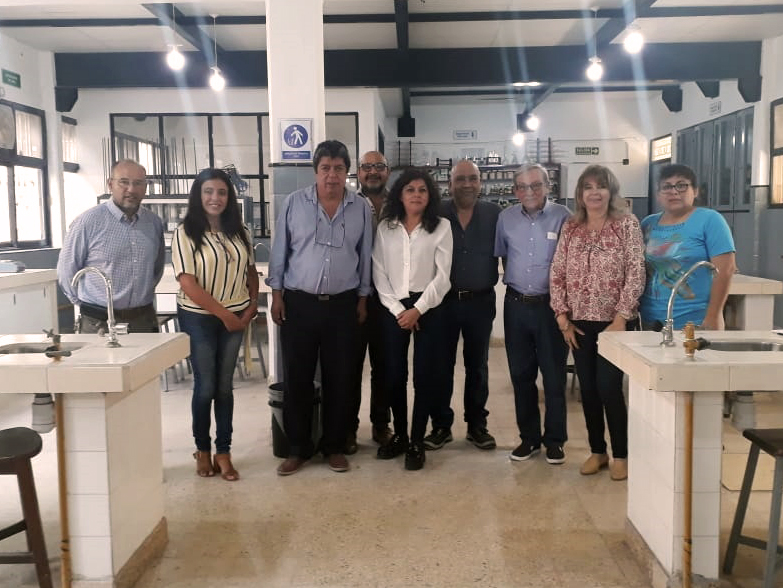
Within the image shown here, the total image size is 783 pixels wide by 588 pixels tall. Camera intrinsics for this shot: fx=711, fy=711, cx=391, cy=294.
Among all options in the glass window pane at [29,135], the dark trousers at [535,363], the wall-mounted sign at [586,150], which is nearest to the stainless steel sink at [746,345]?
the dark trousers at [535,363]

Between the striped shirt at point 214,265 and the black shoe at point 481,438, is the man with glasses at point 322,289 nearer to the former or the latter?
the striped shirt at point 214,265

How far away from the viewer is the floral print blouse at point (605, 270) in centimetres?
325

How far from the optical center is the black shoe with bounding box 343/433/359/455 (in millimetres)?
3908

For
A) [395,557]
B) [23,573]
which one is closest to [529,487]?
[395,557]

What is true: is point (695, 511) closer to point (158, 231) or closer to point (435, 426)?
point (435, 426)

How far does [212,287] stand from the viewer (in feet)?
11.1

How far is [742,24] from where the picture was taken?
754 centimetres

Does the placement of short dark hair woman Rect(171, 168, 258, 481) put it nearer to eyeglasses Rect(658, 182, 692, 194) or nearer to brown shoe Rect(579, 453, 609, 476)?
brown shoe Rect(579, 453, 609, 476)

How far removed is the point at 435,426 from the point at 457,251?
1.01 meters

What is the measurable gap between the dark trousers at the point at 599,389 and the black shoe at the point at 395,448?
0.97 metres

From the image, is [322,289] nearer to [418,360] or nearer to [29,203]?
Result: [418,360]

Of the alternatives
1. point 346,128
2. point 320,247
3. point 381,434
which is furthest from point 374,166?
point 346,128

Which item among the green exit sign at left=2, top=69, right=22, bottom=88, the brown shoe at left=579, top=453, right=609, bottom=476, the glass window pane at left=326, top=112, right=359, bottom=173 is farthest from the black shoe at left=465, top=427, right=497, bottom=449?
the green exit sign at left=2, top=69, right=22, bottom=88

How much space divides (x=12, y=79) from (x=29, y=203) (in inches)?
54.2
